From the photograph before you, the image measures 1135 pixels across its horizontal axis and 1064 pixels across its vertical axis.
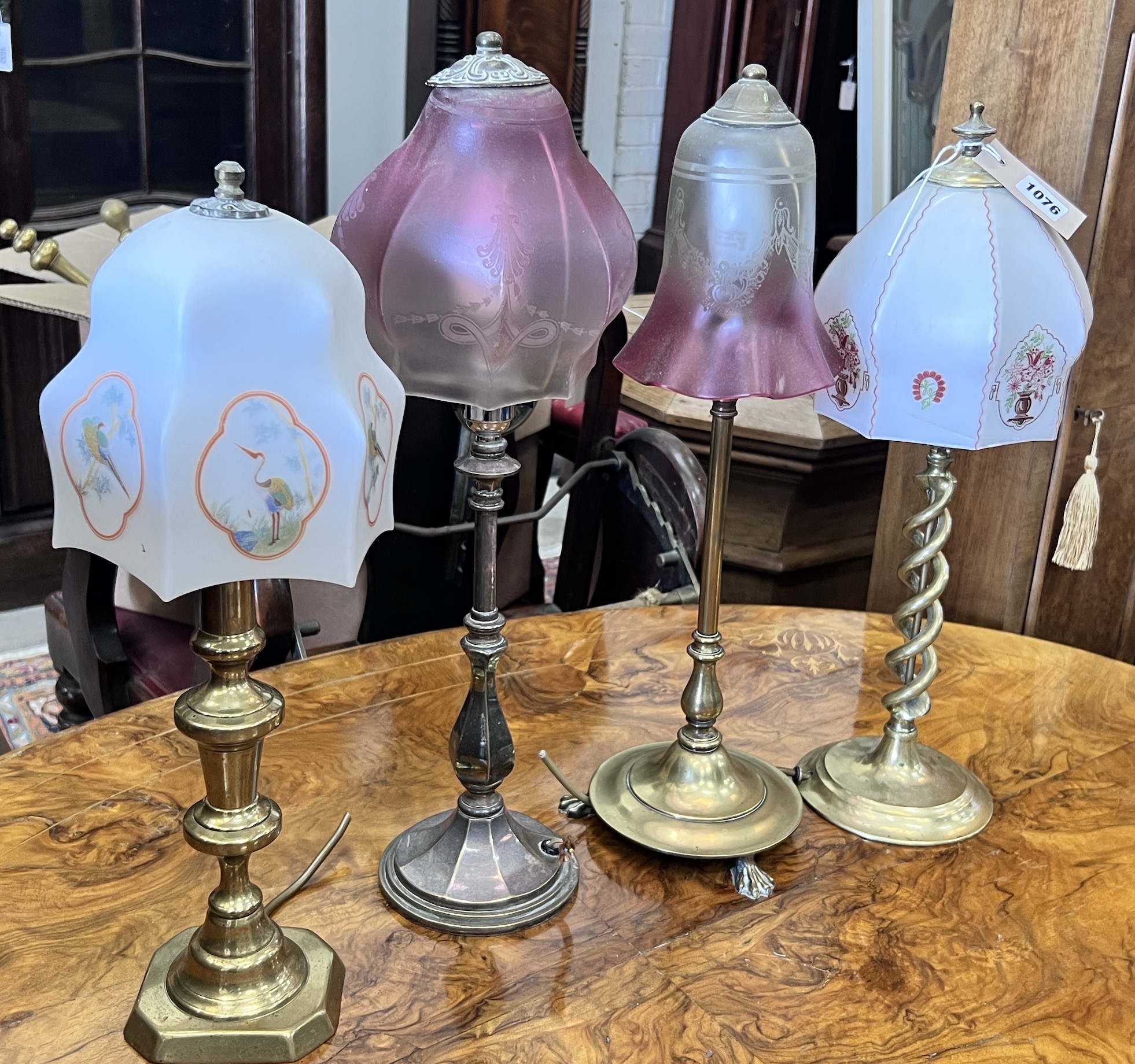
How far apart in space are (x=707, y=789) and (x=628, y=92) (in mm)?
2765

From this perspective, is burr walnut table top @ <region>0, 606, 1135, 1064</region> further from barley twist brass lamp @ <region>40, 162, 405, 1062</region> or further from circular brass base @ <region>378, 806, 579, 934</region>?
barley twist brass lamp @ <region>40, 162, 405, 1062</region>

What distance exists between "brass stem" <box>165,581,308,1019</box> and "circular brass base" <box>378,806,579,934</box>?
10cm

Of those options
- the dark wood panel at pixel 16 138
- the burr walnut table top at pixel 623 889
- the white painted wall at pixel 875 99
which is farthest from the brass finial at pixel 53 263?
the white painted wall at pixel 875 99

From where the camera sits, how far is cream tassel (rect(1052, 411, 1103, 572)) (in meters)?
1.31

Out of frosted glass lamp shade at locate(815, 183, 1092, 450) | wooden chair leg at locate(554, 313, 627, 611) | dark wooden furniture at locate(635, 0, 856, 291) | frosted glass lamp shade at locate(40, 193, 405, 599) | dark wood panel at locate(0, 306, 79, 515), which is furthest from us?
dark wooden furniture at locate(635, 0, 856, 291)

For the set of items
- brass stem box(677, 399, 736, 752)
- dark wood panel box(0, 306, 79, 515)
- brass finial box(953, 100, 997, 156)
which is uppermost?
brass finial box(953, 100, 997, 156)

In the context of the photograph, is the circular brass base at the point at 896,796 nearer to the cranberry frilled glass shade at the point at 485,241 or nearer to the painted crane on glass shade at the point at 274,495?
the cranberry frilled glass shade at the point at 485,241

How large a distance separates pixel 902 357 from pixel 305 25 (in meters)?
2.19

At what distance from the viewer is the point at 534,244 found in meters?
0.69

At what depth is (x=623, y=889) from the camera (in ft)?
2.89

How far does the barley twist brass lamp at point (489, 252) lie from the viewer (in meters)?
0.69

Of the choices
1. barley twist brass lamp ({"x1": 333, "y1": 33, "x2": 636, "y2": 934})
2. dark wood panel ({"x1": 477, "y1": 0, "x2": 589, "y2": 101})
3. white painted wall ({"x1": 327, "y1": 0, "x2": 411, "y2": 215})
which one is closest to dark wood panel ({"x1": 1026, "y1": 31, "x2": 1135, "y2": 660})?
barley twist brass lamp ({"x1": 333, "y1": 33, "x2": 636, "y2": 934})

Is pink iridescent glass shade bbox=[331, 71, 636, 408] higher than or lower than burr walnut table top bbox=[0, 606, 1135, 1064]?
higher

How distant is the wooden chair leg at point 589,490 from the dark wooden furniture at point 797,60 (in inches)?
60.7
